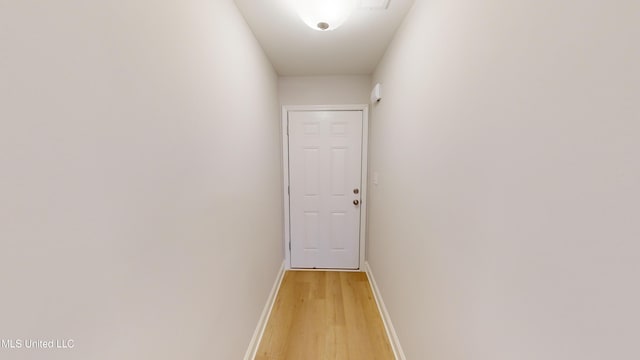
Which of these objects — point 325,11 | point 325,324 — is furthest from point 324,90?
point 325,324

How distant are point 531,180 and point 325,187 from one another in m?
2.44

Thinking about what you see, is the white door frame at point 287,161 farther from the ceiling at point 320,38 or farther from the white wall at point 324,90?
the ceiling at point 320,38

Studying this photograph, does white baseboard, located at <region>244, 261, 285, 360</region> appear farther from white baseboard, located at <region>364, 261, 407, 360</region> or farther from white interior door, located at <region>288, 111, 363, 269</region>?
white baseboard, located at <region>364, 261, 407, 360</region>

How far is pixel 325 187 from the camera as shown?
3.04 metres

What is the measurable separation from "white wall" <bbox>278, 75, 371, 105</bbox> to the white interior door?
134 mm

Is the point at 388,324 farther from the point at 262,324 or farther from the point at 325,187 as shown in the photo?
the point at 325,187

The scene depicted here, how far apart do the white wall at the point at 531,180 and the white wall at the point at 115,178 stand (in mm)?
1052

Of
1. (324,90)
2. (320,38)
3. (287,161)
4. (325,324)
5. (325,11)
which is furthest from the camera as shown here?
(287,161)

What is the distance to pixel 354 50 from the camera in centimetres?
221

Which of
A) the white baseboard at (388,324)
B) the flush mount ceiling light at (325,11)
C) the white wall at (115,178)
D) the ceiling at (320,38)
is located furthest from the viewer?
the white baseboard at (388,324)

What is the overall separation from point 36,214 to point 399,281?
1.83 m

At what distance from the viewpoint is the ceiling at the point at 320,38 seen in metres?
1.62

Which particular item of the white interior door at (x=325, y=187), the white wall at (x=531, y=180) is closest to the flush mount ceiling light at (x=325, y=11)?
the white wall at (x=531, y=180)

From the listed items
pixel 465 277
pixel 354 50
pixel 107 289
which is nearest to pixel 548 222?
pixel 465 277
